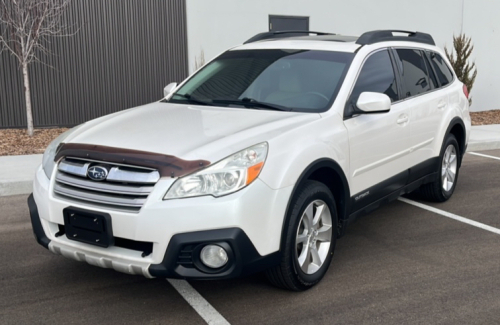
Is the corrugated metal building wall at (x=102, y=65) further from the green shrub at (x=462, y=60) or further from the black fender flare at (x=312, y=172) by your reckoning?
the black fender flare at (x=312, y=172)

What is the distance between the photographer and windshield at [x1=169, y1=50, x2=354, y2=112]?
14.5 feet

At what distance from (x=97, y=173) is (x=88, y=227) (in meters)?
0.34

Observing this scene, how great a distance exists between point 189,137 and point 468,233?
122 inches

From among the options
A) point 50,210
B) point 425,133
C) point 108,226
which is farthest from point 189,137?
point 425,133

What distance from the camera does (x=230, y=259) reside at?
130 inches

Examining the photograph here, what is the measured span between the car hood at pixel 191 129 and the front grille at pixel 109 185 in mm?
156

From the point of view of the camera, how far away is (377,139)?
4602 mm

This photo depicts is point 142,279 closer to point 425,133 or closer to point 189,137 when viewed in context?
point 189,137

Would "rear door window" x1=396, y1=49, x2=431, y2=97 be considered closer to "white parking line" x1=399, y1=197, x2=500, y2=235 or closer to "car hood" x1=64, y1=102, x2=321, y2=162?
"white parking line" x1=399, y1=197, x2=500, y2=235

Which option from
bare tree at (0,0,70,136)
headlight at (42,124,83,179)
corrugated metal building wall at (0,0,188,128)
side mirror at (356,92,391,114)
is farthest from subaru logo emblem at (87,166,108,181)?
corrugated metal building wall at (0,0,188,128)

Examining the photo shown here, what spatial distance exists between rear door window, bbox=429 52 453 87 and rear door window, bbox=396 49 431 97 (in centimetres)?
31

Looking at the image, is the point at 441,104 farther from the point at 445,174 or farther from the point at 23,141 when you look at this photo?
the point at 23,141

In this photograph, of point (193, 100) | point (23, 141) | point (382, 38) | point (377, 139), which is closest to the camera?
point (377, 139)

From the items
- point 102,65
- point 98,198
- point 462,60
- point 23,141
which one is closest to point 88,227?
point 98,198
